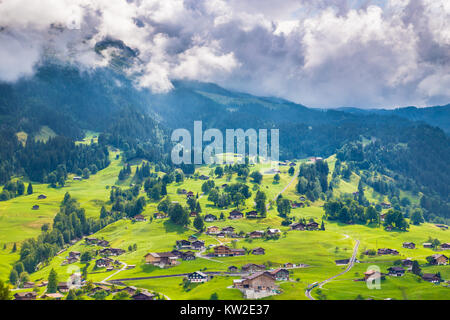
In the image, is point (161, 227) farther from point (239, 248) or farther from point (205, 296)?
point (205, 296)

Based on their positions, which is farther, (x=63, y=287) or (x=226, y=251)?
(x=226, y=251)

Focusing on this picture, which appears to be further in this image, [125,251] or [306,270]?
[125,251]

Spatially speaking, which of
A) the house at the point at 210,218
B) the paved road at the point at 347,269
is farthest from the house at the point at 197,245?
the paved road at the point at 347,269

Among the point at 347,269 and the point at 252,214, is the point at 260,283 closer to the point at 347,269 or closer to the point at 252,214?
the point at 347,269

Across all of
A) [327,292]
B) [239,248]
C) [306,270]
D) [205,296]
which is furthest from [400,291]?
[239,248]

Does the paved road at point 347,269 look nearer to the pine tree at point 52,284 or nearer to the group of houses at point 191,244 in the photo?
the group of houses at point 191,244

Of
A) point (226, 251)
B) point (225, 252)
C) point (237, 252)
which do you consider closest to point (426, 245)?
point (237, 252)
